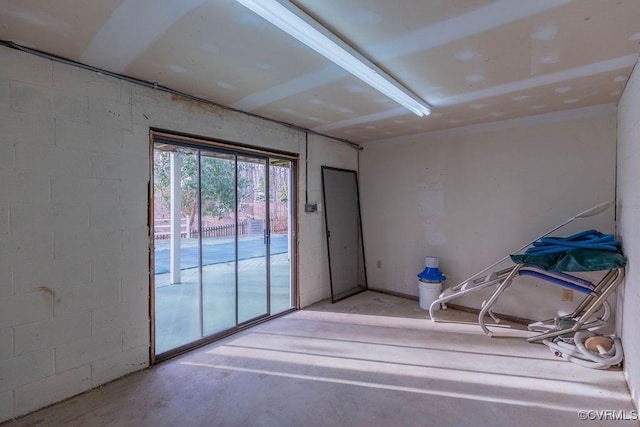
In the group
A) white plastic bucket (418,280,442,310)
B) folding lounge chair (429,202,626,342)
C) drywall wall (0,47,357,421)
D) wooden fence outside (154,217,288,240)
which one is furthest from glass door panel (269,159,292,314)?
folding lounge chair (429,202,626,342)

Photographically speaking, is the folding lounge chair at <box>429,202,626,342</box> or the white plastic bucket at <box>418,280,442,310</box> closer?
the folding lounge chair at <box>429,202,626,342</box>

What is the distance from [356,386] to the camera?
242 centimetres

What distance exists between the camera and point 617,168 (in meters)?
3.12

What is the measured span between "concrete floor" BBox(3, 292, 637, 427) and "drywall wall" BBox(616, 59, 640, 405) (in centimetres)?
28

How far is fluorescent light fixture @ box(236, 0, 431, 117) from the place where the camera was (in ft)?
5.09

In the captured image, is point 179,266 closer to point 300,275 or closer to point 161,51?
point 300,275

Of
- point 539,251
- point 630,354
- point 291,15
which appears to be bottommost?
point 630,354

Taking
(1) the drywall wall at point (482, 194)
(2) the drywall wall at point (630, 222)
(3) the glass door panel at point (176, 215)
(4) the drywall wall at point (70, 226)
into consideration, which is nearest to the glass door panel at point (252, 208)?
(3) the glass door panel at point (176, 215)

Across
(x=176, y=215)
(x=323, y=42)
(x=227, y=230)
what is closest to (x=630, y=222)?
(x=323, y=42)

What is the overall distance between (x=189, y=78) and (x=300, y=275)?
2677mm

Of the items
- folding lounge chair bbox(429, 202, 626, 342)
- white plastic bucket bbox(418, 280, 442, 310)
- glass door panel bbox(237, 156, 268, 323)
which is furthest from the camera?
white plastic bucket bbox(418, 280, 442, 310)

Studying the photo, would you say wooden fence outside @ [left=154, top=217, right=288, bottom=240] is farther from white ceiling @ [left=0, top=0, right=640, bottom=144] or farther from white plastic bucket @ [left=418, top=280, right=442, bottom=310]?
white plastic bucket @ [left=418, top=280, right=442, bottom=310]

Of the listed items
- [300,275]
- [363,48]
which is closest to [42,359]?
[300,275]

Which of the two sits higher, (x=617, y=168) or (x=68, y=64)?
(x=68, y=64)
